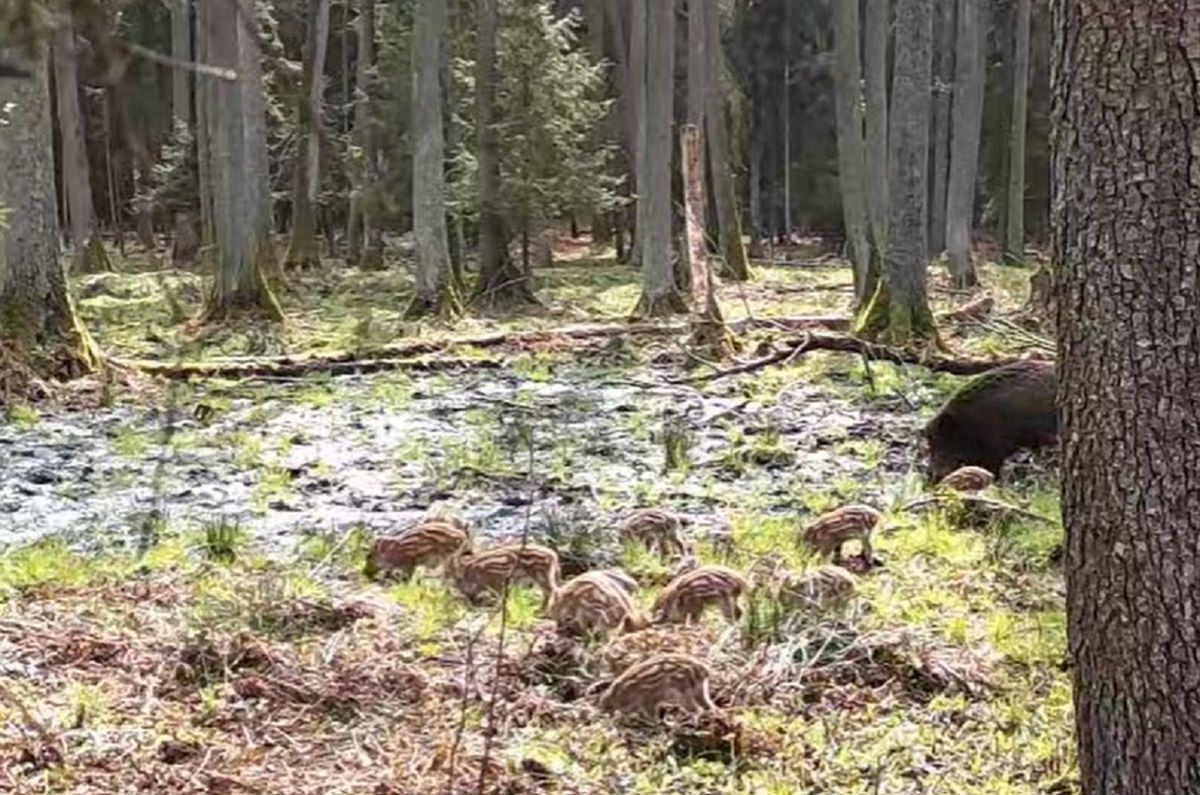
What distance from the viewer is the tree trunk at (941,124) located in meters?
28.4

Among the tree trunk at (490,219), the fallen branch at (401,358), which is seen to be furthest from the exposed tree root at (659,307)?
the tree trunk at (490,219)

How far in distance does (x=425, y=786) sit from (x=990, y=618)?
2434 millimetres

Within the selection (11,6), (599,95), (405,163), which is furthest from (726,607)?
(599,95)

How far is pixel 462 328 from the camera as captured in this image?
53.8ft

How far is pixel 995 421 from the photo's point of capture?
824 centimetres

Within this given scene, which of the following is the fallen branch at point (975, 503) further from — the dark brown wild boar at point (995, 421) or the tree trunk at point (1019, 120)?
the tree trunk at point (1019, 120)

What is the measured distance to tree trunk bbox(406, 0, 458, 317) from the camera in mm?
16328

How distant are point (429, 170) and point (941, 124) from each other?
14720mm

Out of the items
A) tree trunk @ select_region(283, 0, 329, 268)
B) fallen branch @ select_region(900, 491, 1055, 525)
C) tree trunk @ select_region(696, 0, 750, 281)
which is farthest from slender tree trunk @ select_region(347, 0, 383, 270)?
fallen branch @ select_region(900, 491, 1055, 525)

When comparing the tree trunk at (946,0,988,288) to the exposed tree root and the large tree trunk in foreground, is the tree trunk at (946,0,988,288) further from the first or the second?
the large tree trunk in foreground

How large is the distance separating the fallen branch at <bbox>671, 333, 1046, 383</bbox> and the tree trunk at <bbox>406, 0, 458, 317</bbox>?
17.3 ft

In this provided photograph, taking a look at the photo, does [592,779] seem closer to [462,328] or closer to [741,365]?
[741,365]

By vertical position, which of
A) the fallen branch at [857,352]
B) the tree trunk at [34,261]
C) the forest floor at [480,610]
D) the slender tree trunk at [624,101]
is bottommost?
the forest floor at [480,610]

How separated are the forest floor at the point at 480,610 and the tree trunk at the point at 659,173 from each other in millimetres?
4413
